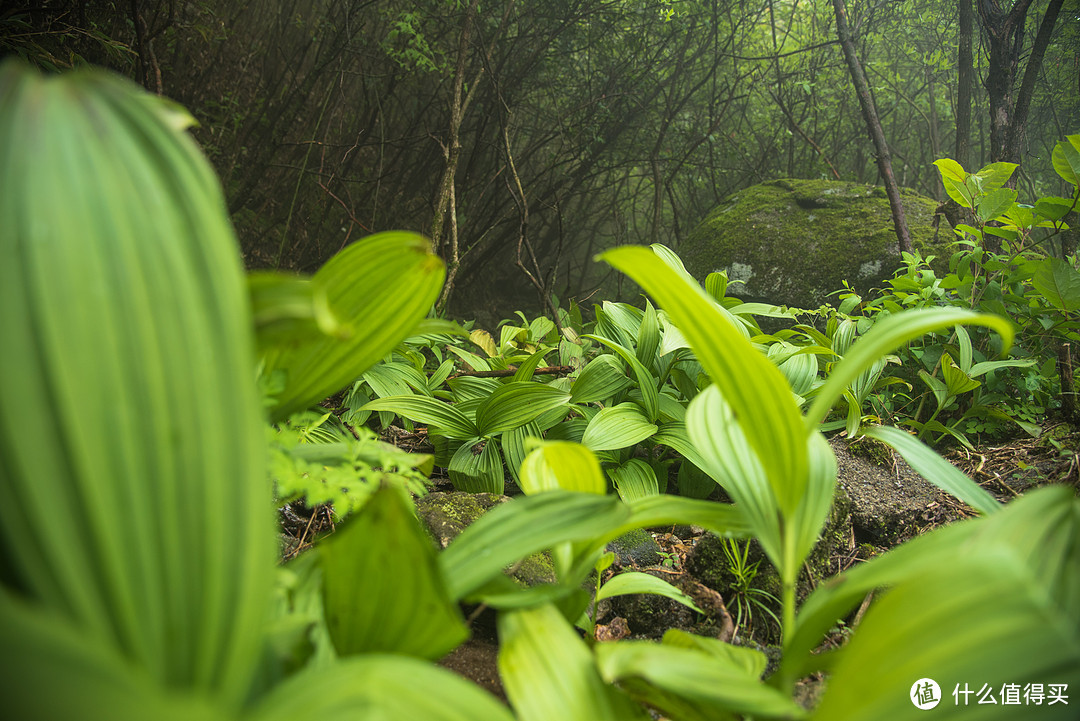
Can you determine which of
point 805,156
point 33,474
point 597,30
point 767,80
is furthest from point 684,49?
point 33,474

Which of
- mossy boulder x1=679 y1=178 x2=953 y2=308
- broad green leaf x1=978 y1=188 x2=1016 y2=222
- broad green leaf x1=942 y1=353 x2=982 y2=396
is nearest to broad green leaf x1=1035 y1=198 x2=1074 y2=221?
broad green leaf x1=978 y1=188 x2=1016 y2=222

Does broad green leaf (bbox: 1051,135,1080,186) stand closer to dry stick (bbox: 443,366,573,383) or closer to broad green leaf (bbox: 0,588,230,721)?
dry stick (bbox: 443,366,573,383)

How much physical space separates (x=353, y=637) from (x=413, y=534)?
0.14 meters

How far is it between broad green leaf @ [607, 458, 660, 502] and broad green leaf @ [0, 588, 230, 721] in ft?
3.49

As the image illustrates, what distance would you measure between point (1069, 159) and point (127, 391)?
6.94ft

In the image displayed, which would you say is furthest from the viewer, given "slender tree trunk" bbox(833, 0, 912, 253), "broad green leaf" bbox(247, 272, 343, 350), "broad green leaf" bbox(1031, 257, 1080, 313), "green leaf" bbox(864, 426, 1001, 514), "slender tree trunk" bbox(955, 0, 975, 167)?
"slender tree trunk" bbox(955, 0, 975, 167)

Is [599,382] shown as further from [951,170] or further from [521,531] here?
[951,170]

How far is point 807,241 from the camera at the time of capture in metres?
3.43

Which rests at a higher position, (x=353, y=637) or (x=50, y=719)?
(x=50, y=719)

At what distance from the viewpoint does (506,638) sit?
0.54 meters

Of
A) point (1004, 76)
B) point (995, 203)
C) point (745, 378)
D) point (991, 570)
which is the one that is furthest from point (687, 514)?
point (1004, 76)

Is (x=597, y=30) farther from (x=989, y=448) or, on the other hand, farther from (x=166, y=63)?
(x=989, y=448)

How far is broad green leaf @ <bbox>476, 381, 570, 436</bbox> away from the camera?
131 centimetres

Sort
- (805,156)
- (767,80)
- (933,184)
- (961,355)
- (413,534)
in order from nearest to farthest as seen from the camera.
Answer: (413,534) < (961,355) < (767,80) < (805,156) < (933,184)
